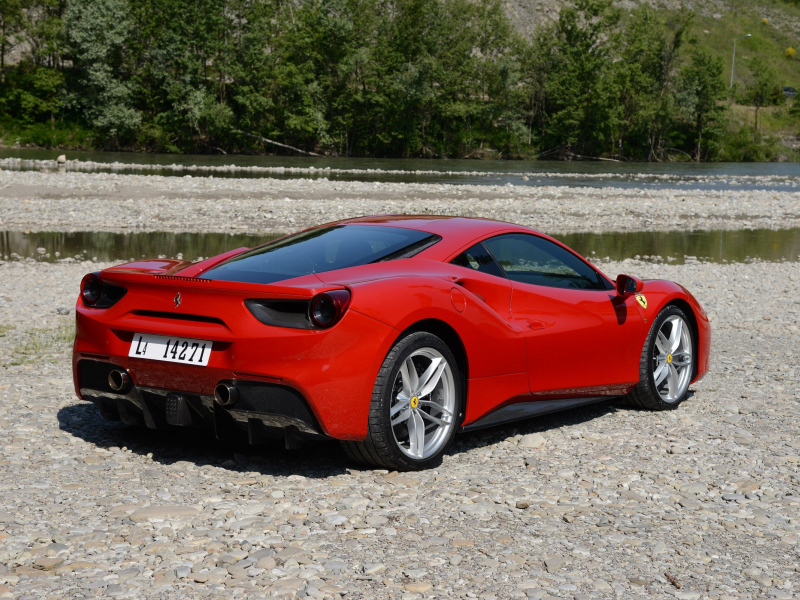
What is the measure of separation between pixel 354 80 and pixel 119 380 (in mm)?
78201

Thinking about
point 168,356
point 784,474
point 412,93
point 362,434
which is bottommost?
point 784,474

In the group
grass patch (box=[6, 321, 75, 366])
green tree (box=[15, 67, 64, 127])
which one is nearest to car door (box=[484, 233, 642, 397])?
grass patch (box=[6, 321, 75, 366])

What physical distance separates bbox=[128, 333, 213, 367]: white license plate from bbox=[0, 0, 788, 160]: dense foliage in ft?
228

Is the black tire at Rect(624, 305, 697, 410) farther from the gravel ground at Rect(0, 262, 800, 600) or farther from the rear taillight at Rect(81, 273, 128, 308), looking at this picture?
the rear taillight at Rect(81, 273, 128, 308)

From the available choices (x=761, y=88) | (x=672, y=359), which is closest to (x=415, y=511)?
(x=672, y=359)

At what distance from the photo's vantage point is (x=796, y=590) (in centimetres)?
330

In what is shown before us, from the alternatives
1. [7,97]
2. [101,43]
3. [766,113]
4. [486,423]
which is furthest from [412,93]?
[486,423]

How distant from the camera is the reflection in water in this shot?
1709 centimetres

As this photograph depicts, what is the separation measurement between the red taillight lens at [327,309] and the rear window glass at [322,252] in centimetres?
30

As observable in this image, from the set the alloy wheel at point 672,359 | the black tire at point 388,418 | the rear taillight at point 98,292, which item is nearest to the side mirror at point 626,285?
the alloy wheel at point 672,359

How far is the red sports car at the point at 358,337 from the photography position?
13.4 feet

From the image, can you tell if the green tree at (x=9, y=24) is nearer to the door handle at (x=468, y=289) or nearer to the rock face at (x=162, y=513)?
the door handle at (x=468, y=289)

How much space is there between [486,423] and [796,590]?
78.0 inches

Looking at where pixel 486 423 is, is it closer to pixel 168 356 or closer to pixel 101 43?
pixel 168 356
